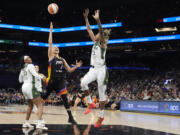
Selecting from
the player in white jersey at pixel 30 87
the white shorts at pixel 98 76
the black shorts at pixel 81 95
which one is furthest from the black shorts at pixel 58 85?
the black shorts at pixel 81 95

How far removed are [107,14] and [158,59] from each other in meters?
7.86

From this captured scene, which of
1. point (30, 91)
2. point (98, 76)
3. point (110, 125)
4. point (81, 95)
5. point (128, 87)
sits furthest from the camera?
point (128, 87)

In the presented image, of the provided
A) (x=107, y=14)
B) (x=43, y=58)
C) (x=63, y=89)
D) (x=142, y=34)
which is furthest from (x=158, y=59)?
(x=63, y=89)

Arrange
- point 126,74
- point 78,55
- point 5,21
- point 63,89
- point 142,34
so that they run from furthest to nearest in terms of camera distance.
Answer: point 78,55 → point 5,21 → point 126,74 → point 142,34 → point 63,89

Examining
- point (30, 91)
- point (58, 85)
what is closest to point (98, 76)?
point (58, 85)

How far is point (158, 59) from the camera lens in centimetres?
2923

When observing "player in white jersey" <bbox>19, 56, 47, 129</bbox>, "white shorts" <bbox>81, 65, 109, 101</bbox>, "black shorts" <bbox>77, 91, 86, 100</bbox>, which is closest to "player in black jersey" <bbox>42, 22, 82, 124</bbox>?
"player in white jersey" <bbox>19, 56, 47, 129</bbox>

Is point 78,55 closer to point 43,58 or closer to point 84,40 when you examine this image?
point 84,40

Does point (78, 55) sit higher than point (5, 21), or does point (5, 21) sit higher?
point (5, 21)

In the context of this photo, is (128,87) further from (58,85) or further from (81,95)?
(58,85)

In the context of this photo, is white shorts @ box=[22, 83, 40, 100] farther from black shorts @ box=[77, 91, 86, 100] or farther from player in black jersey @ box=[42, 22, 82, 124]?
black shorts @ box=[77, 91, 86, 100]

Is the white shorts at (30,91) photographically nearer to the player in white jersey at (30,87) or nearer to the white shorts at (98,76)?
the player in white jersey at (30,87)

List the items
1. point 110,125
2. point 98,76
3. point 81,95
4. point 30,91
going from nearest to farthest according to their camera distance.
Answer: point 98,76
point 30,91
point 110,125
point 81,95

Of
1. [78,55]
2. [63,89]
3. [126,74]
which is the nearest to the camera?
[63,89]
